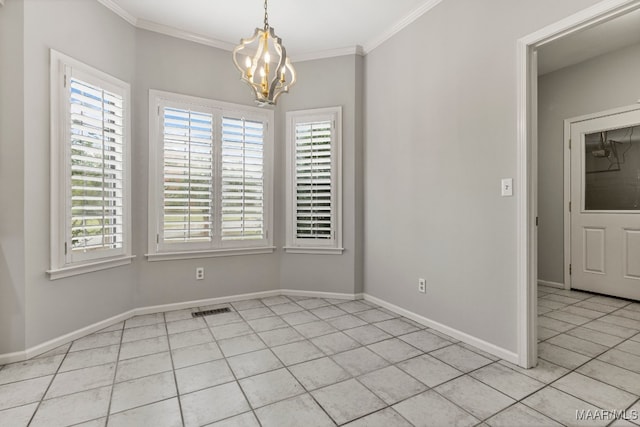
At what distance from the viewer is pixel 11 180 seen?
7.30ft

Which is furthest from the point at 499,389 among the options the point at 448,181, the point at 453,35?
the point at 453,35

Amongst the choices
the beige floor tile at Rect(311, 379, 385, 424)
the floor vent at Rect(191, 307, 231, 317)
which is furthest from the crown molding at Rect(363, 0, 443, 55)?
the floor vent at Rect(191, 307, 231, 317)

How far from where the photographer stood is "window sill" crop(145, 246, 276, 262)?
3.28 m

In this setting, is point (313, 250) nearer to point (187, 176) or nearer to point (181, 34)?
point (187, 176)

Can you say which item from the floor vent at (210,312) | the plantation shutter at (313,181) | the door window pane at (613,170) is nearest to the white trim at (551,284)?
the door window pane at (613,170)

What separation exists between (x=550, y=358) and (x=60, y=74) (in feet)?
14.1

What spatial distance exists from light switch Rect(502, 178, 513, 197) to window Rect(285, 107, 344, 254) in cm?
182

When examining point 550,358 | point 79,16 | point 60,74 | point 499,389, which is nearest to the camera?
point 499,389

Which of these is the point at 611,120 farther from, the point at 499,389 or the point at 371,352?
the point at 371,352

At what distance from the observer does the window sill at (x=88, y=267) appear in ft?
8.07

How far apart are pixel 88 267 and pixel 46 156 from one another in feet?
3.13

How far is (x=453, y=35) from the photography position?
266 cm

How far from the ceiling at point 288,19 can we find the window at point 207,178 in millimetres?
707

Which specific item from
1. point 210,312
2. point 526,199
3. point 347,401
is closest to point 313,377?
point 347,401
